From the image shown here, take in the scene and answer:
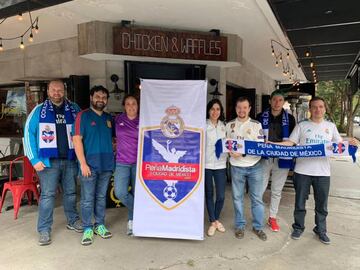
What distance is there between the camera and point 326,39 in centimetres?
510

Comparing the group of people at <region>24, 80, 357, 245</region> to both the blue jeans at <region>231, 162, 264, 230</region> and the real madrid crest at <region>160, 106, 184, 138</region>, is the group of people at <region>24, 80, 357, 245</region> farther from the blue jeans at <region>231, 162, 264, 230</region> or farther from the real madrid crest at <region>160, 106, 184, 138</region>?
the real madrid crest at <region>160, 106, 184, 138</region>

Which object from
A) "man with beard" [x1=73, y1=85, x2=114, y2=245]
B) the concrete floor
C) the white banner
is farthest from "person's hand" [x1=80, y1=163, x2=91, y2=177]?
the concrete floor

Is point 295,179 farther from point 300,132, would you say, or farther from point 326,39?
point 326,39

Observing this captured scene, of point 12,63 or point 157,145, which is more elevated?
point 12,63

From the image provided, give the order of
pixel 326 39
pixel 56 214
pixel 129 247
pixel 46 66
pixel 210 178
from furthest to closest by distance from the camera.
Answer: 1. pixel 46 66
2. pixel 326 39
3. pixel 56 214
4. pixel 210 178
5. pixel 129 247

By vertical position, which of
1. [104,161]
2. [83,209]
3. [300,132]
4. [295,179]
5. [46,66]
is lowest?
[83,209]

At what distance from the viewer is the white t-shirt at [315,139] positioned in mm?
3229

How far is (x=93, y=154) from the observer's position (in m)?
3.21

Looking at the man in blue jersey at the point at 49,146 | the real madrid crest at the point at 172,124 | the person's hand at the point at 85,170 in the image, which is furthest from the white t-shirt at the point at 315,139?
the man in blue jersey at the point at 49,146

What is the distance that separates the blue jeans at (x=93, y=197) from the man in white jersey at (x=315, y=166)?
6.36 feet

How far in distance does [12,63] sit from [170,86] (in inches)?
180

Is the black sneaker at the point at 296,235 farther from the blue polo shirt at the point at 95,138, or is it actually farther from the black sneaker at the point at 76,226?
the black sneaker at the point at 76,226

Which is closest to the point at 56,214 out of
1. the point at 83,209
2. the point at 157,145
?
the point at 83,209

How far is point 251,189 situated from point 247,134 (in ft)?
1.90
